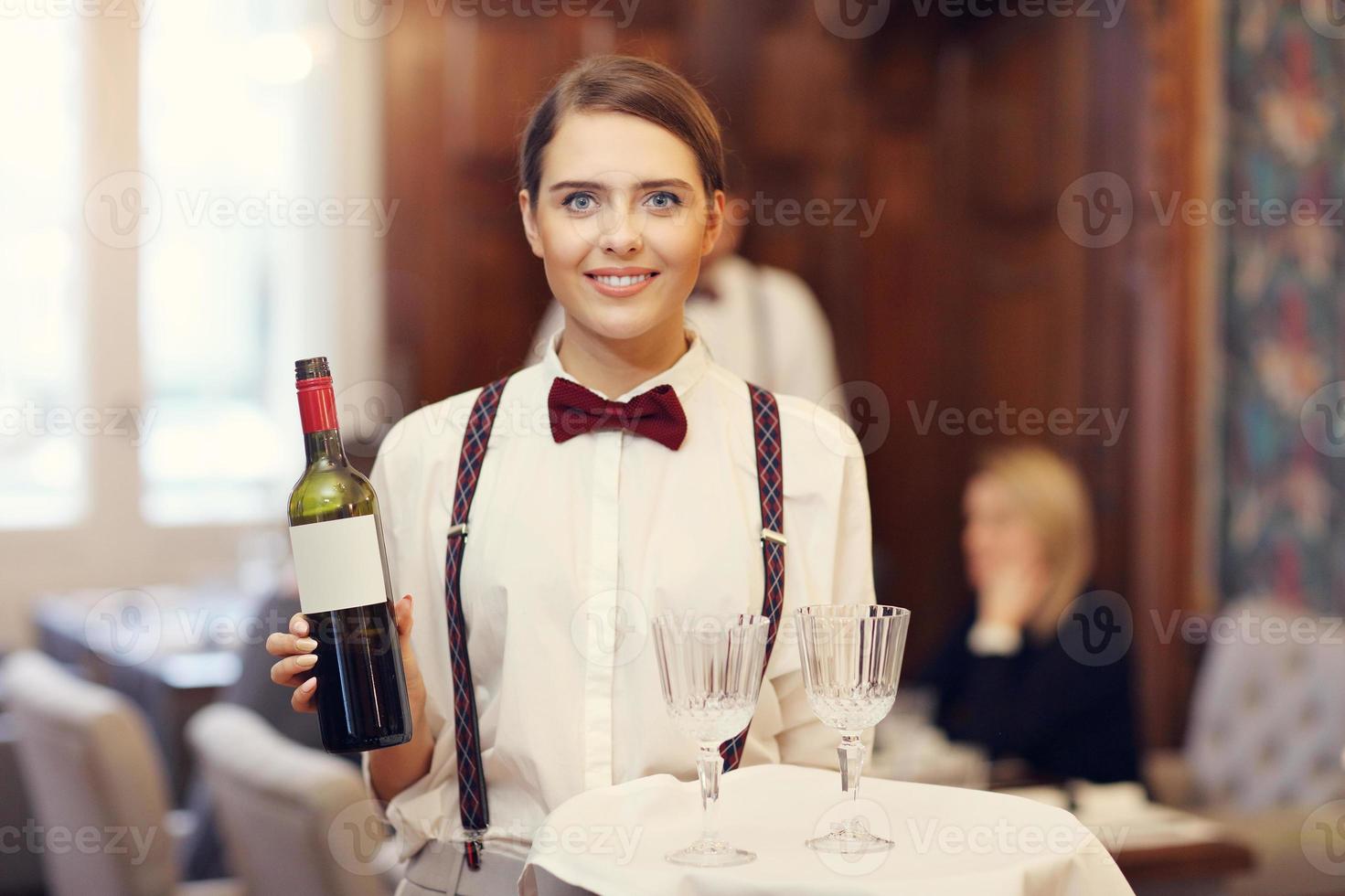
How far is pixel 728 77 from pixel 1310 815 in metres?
2.82

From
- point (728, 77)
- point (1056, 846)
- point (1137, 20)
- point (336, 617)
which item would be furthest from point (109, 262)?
point (1056, 846)

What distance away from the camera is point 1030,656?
309 cm

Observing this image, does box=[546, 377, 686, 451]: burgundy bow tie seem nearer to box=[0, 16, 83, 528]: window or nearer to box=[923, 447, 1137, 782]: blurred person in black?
box=[923, 447, 1137, 782]: blurred person in black

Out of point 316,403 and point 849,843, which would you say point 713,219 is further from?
point 849,843

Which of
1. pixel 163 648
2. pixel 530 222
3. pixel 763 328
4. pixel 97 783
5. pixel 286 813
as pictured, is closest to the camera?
pixel 530 222

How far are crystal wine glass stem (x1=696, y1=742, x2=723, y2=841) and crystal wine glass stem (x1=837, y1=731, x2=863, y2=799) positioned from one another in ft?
0.36

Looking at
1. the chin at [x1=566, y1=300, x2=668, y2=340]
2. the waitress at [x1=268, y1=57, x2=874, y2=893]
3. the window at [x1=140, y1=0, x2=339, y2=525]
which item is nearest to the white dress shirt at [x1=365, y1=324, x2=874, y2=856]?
the waitress at [x1=268, y1=57, x2=874, y2=893]

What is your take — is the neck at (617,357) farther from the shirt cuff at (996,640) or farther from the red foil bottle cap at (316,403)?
the shirt cuff at (996,640)

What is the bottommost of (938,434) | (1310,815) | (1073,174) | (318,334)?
(1310,815)

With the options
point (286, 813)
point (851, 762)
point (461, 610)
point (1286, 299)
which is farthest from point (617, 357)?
point (1286, 299)

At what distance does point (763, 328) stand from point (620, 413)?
2.50 metres

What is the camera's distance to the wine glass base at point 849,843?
109cm

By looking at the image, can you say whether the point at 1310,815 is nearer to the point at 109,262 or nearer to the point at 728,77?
the point at 728,77

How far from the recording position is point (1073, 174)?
443 centimetres
